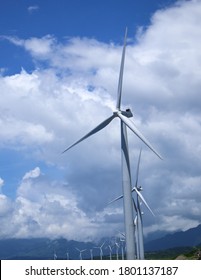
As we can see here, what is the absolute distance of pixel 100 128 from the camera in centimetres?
5819

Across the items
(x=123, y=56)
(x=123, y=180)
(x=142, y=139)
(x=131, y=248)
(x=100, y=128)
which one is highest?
(x=123, y=56)

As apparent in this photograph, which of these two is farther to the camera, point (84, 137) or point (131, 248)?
point (84, 137)

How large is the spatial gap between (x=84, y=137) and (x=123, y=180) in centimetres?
1002

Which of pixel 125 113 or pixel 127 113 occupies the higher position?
pixel 125 113

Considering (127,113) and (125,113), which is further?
(125,113)

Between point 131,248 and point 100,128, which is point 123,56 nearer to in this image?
point 100,128
